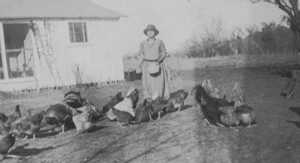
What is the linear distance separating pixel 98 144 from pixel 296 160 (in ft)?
13.0

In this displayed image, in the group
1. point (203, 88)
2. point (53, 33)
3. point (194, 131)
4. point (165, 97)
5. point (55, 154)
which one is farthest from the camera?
point (53, 33)

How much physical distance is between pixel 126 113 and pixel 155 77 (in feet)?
7.68

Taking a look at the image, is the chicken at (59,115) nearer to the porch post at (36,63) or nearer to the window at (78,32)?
the porch post at (36,63)

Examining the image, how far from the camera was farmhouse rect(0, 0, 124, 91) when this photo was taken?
17266 millimetres

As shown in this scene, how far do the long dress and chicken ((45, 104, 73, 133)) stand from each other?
291 cm

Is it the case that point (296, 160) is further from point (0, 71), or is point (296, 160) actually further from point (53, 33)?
point (0, 71)

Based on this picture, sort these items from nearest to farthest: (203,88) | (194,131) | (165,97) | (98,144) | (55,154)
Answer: (55,154) → (98,144) → (194,131) → (203,88) → (165,97)

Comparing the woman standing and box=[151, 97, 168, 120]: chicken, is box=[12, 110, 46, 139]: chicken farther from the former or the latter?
the woman standing

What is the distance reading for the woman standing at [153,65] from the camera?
35.0ft

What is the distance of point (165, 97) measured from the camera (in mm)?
10945

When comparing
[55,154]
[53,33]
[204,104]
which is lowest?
[55,154]

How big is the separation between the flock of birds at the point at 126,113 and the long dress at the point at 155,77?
0.69 metres

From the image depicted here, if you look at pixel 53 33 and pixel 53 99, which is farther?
pixel 53 33

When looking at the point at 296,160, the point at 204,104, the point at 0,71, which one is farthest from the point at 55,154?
the point at 0,71
